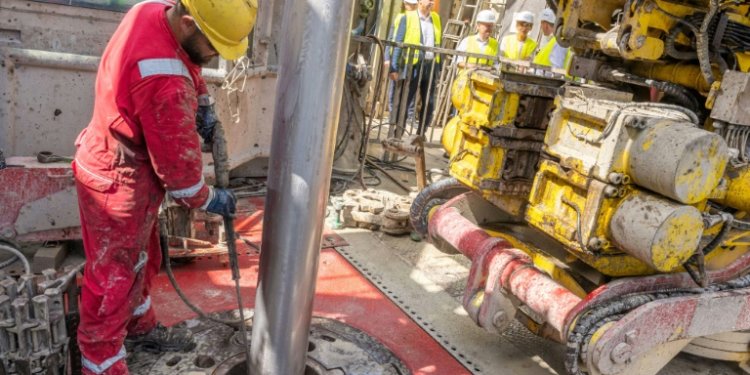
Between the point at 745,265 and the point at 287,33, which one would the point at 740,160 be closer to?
the point at 745,265

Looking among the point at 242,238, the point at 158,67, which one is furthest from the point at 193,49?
the point at 242,238

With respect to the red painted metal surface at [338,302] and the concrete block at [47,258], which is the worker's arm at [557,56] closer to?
the red painted metal surface at [338,302]

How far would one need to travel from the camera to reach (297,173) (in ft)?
7.28

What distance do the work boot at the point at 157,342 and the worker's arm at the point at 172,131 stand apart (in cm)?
98

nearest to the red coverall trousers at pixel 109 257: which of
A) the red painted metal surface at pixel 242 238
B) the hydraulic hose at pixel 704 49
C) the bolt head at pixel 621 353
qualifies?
the red painted metal surface at pixel 242 238

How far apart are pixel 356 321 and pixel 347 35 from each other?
6.48ft

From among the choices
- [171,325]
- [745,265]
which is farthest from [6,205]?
[745,265]

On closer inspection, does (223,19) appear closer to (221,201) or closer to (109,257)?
(221,201)

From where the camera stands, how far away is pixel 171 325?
320 centimetres

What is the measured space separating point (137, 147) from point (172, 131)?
0.85 ft

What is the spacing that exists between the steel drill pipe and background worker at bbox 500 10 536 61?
5047 millimetres

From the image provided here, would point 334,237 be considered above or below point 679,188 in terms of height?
below

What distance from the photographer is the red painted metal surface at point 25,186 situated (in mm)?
3457

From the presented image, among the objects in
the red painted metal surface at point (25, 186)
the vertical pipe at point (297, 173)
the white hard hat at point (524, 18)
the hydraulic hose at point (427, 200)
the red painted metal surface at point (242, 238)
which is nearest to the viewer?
the vertical pipe at point (297, 173)
